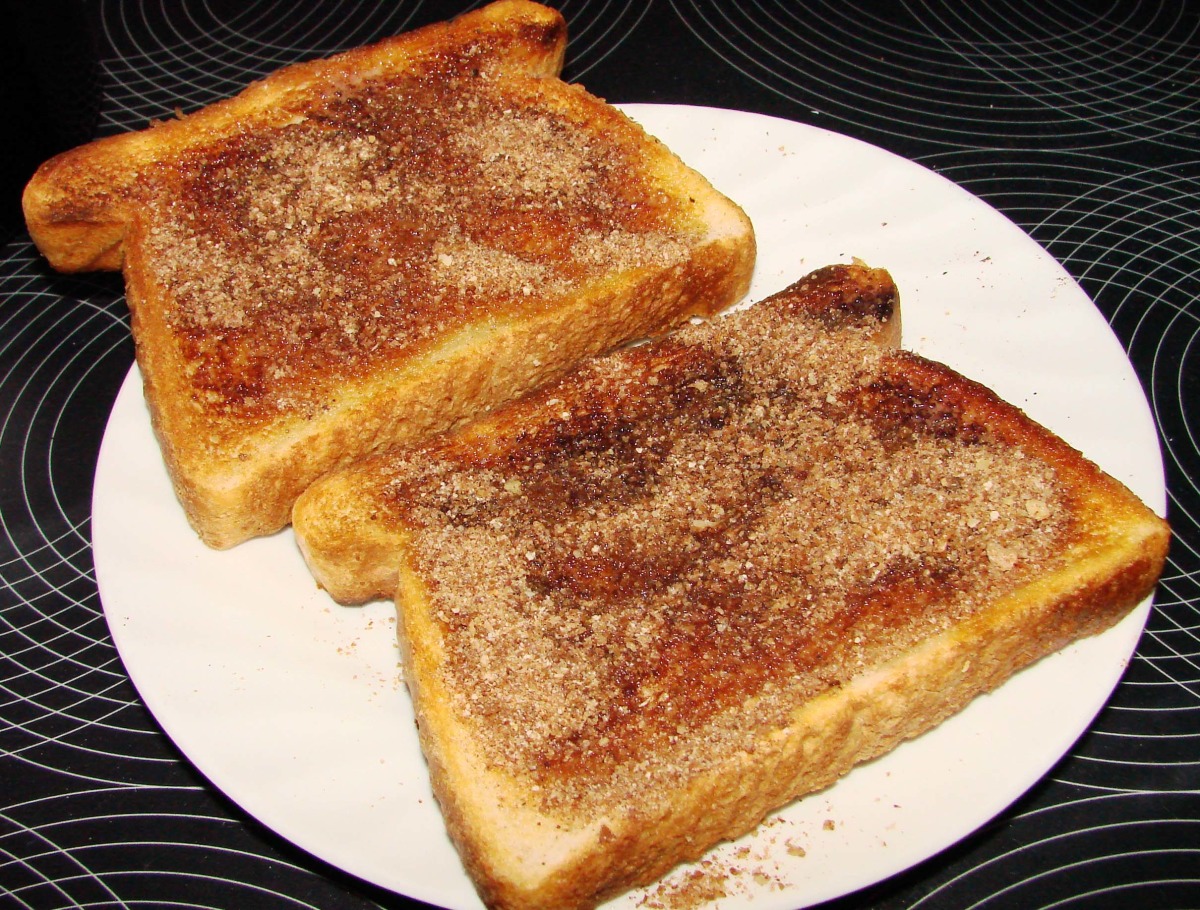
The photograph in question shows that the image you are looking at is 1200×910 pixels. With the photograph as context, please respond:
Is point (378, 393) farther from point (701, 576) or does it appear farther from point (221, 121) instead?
point (221, 121)

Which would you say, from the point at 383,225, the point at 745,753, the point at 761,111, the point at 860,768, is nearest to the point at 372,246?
the point at 383,225

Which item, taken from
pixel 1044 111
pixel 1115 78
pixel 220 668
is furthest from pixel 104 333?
pixel 1115 78

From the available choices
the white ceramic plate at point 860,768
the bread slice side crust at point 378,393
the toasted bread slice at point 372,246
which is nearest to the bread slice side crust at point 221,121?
the toasted bread slice at point 372,246

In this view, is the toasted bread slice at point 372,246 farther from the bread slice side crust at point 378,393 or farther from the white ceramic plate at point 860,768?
the white ceramic plate at point 860,768

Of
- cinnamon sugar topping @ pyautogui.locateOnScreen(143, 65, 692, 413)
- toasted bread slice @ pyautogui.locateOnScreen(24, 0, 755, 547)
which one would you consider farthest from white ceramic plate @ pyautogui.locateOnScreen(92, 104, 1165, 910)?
cinnamon sugar topping @ pyautogui.locateOnScreen(143, 65, 692, 413)

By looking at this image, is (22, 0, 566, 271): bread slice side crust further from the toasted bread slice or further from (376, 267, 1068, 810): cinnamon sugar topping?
(376, 267, 1068, 810): cinnamon sugar topping

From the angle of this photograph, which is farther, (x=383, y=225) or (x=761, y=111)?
(x=761, y=111)

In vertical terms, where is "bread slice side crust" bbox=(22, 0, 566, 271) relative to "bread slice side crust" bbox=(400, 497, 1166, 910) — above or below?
above
